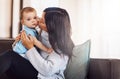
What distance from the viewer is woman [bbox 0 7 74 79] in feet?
4.75

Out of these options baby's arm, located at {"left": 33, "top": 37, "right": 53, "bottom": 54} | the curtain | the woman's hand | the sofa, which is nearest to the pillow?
the sofa

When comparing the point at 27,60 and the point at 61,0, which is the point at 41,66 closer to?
the point at 27,60

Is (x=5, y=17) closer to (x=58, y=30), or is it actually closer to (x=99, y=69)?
(x=58, y=30)

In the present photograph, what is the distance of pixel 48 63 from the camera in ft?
4.70

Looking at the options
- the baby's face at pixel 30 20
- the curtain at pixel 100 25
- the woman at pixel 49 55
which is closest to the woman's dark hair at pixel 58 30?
the woman at pixel 49 55

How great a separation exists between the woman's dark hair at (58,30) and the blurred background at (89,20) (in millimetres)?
965

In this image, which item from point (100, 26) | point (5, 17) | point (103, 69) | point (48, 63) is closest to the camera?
point (48, 63)

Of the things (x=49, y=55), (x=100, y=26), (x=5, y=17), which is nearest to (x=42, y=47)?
(x=49, y=55)

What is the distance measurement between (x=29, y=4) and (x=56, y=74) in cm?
119

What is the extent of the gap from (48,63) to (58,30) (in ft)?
0.71

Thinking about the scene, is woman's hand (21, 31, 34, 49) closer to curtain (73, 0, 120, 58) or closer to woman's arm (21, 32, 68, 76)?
woman's arm (21, 32, 68, 76)

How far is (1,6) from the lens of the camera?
2.36 meters

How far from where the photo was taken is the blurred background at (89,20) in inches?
94.2

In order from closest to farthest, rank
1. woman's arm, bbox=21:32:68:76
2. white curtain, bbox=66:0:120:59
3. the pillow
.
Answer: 1. woman's arm, bbox=21:32:68:76
2. the pillow
3. white curtain, bbox=66:0:120:59
